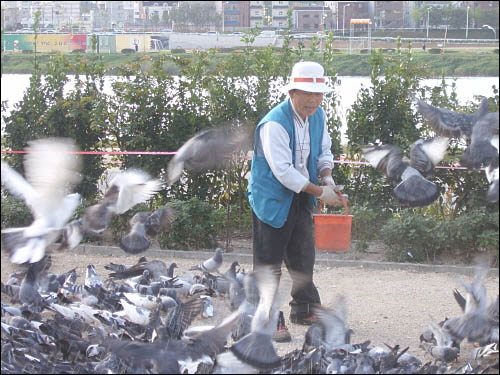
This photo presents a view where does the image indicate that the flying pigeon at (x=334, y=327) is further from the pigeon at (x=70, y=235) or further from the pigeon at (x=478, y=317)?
the pigeon at (x=70, y=235)

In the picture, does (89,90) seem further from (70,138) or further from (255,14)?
(255,14)

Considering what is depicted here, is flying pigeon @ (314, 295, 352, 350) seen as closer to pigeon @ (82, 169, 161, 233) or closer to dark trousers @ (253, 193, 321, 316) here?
dark trousers @ (253, 193, 321, 316)

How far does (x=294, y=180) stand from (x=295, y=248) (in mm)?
744

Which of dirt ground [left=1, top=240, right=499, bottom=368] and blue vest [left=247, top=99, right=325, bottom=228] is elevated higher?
blue vest [left=247, top=99, right=325, bottom=228]

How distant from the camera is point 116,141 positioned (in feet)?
28.9

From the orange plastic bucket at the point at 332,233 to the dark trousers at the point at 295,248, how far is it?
2.03 m

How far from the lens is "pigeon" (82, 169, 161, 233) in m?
5.18

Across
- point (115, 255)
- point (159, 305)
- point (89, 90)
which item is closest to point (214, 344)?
point (159, 305)

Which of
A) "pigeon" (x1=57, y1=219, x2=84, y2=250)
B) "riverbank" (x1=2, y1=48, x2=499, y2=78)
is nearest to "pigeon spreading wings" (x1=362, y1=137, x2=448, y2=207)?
"riverbank" (x1=2, y1=48, x2=499, y2=78)

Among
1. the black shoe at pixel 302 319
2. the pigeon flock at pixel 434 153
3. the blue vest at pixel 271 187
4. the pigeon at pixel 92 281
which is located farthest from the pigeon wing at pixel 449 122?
the pigeon at pixel 92 281

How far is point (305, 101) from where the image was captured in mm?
5062

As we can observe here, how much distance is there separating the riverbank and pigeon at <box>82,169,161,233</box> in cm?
261

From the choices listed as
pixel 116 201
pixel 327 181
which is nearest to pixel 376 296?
pixel 327 181

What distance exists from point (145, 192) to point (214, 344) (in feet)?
5.52
